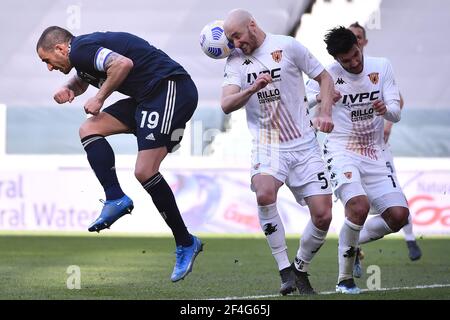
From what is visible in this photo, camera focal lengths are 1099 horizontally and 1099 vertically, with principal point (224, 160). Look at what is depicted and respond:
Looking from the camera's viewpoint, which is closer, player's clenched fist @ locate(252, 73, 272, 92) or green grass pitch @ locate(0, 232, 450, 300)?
player's clenched fist @ locate(252, 73, 272, 92)

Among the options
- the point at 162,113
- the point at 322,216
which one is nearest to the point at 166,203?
the point at 162,113

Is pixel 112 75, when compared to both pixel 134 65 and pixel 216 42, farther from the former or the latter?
pixel 216 42

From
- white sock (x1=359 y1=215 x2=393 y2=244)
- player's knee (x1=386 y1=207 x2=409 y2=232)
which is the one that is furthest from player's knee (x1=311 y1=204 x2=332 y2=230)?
white sock (x1=359 y1=215 x2=393 y2=244)

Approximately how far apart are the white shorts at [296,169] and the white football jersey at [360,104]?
69cm

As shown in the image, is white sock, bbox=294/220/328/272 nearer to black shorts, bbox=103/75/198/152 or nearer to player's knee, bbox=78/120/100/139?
black shorts, bbox=103/75/198/152

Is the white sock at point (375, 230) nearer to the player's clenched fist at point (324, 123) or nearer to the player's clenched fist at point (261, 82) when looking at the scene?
the player's clenched fist at point (324, 123)

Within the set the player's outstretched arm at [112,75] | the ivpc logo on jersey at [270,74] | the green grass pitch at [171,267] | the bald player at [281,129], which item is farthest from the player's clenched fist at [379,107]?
the player's outstretched arm at [112,75]

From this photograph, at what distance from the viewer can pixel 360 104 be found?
8797 millimetres

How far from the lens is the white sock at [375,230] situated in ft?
30.1

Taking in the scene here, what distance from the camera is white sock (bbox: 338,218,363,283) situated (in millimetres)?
8406

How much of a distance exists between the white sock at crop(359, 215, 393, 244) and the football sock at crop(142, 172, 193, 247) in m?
1.89

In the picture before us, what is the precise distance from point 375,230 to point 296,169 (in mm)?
1447

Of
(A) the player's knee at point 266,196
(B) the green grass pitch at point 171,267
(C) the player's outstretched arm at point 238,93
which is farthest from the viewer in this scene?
(B) the green grass pitch at point 171,267

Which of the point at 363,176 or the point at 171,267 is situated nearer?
the point at 363,176
